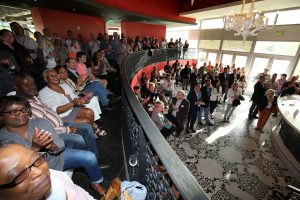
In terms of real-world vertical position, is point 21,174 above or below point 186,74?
above

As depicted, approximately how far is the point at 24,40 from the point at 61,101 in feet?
11.6

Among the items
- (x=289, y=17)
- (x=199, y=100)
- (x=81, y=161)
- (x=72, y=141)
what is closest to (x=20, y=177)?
(x=81, y=161)

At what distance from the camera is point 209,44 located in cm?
1513

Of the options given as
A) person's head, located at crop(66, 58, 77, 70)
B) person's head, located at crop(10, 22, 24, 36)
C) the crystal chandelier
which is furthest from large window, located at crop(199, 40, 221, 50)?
person's head, located at crop(10, 22, 24, 36)

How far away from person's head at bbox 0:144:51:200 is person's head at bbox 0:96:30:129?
0.95 meters

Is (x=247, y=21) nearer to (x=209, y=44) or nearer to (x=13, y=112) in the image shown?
(x=13, y=112)

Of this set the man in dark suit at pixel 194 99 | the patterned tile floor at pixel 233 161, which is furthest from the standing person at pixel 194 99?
the patterned tile floor at pixel 233 161

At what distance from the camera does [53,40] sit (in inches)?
214

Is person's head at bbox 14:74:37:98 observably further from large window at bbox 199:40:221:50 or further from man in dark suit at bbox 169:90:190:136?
large window at bbox 199:40:221:50

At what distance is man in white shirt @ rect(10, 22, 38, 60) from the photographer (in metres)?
4.37

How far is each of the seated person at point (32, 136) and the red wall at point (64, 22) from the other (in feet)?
25.6

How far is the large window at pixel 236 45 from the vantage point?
1184 centimetres

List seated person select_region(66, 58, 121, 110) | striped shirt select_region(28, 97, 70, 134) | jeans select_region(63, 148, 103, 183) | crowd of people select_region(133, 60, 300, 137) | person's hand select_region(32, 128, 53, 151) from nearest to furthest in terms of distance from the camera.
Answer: person's hand select_region(32, 128, 53, 151) < jeans select_region(63, 148, 103, 183) < striped shirt select_region(28, 97, 70, 134) < seated person select_region(66, 58, 121, 110) < crowd of people select_region(133, 60, 300, 137)

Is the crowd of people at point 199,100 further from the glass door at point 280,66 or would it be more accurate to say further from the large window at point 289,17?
the large window at point 289,17
